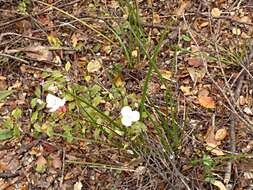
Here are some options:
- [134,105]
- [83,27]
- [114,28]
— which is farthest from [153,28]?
[134,105]

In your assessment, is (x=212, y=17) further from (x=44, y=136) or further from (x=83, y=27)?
(x=44, y=136)

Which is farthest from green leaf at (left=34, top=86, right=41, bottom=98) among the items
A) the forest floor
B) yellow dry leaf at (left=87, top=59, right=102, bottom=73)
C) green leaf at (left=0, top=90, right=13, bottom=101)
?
yellow dry leaf at (left=87, top=59, right=102, bottom=73)

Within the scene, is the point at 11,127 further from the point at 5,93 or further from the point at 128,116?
the point at 128,116

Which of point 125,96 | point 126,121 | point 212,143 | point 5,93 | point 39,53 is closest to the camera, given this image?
point 126,121

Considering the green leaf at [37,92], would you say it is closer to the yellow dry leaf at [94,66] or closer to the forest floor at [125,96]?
the forest floor at [125,96]

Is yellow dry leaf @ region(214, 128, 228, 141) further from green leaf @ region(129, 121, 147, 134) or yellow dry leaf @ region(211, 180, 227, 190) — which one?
green leaf @ region(129, 121, 147, 134)

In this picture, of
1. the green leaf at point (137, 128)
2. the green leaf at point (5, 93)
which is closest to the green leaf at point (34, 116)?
the green leaf at point (5, 93)

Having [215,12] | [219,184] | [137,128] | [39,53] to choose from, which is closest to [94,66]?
[39,53]
